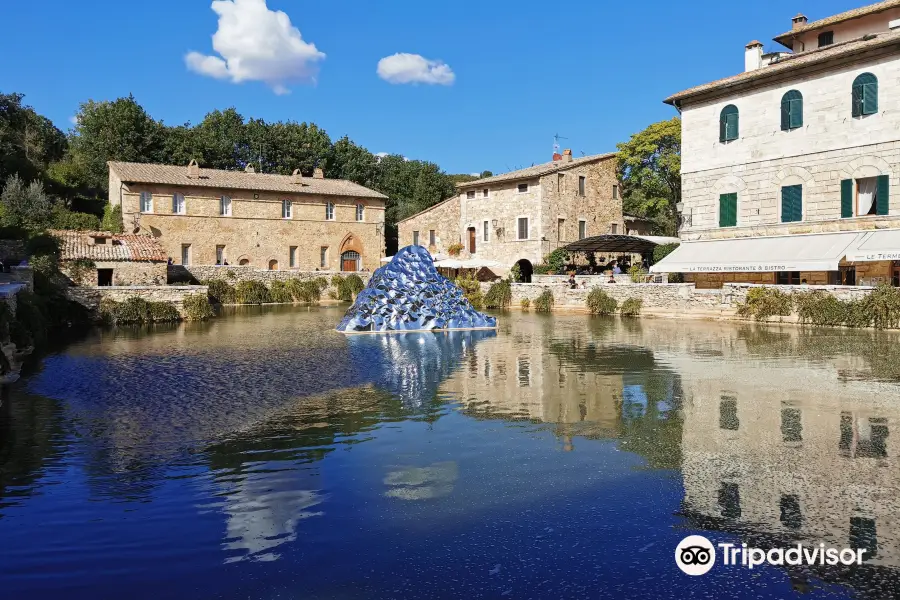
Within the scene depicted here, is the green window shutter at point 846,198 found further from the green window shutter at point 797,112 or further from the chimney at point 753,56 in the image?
the chimney at point 753,56

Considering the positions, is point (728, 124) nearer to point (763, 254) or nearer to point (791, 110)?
point (791, 110)

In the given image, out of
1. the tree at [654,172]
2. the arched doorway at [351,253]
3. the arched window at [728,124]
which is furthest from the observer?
the arched doorway at [351,253]

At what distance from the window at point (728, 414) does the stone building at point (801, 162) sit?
15286 mm

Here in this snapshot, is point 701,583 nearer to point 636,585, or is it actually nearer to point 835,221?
point 636,585

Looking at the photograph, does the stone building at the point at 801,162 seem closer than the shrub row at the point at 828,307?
No

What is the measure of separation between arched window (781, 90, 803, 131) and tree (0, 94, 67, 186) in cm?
4142

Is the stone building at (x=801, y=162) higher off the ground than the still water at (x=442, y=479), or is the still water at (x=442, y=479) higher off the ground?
the stone building at (x=801, y=162)

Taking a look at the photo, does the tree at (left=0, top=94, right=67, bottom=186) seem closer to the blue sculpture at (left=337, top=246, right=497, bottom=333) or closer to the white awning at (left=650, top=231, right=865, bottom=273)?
the blue sculpture at (left=337, top=246, right=497, bottom=333)

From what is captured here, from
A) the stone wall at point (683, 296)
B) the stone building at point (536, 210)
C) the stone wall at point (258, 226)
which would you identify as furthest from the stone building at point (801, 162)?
the stone wall at point (258, 226)

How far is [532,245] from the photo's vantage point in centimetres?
4259

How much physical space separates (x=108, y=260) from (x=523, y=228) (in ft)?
76.3

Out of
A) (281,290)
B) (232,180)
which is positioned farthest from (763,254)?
(232,180)

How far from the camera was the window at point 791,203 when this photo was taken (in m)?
27.3

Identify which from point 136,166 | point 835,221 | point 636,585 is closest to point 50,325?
point 136,166
